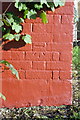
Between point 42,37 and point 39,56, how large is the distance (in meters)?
0.26

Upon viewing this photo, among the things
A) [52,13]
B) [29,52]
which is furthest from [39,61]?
[52,13]

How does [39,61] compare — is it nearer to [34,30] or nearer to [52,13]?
[34,30]

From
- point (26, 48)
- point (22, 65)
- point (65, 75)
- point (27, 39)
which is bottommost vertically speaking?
point (65, 75)

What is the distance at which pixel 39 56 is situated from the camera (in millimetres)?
2729

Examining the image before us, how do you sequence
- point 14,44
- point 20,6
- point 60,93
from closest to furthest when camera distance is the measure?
point 20,6
point 14,44
point 60,93

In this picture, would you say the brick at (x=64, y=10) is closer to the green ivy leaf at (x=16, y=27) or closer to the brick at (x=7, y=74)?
the green ivy leaf at (x=16, y=27)

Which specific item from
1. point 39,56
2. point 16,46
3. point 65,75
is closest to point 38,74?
point 39,56

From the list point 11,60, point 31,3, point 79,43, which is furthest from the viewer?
point 79,43

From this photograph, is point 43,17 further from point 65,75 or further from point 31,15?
point 65,75

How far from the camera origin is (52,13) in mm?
2627

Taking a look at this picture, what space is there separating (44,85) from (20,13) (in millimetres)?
1013

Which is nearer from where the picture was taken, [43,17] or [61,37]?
[43,17]

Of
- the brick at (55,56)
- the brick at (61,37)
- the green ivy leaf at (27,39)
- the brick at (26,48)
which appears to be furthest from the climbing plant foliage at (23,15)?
the brick at (55,56)

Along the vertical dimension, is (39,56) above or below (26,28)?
below
